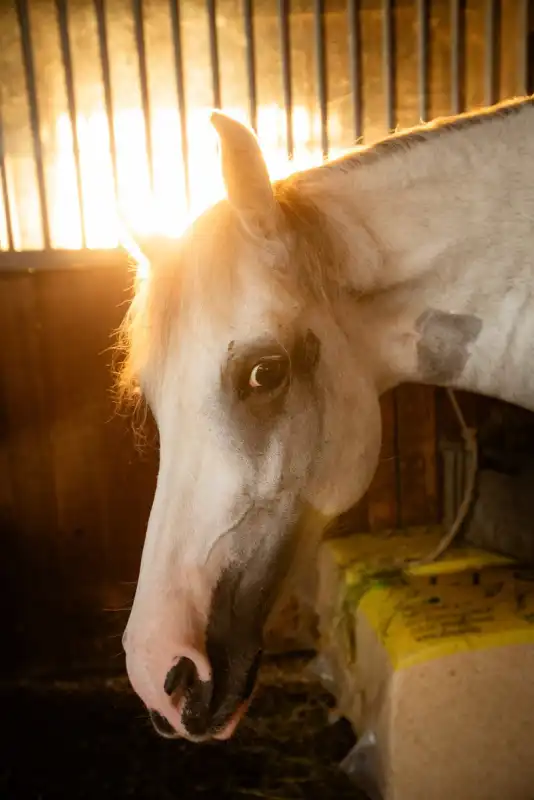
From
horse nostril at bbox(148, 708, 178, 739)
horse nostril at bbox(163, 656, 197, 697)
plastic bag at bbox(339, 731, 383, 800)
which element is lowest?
plastic bag at bbox(339, 731, 383, 800)

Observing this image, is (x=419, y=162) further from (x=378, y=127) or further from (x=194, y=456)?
(x=378, y=127)

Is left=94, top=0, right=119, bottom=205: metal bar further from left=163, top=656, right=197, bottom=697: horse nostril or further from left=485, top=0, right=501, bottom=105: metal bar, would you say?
left=163, top=656, right=197, bottom=697: horse nostril

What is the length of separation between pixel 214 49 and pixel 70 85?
36 cm

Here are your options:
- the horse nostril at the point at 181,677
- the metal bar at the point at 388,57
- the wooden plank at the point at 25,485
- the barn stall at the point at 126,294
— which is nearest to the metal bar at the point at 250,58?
the barn stall at the point at 126,294

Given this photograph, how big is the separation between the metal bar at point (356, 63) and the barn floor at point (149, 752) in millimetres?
1444

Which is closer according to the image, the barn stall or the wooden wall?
the barn stall

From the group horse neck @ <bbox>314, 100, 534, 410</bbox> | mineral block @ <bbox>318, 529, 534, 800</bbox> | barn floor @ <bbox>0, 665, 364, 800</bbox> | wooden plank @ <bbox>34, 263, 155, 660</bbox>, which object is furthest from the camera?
wooden plank @ <bbox>34, 263, 155, 660</bbox>

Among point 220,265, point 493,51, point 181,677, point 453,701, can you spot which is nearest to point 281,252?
point 220,265

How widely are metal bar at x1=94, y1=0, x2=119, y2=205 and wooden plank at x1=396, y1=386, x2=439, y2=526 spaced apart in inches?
36.8

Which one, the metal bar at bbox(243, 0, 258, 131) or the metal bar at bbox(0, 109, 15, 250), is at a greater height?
the metal bar at bbox(243, 0, 258, 131)

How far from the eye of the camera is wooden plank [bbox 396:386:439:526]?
179 cm

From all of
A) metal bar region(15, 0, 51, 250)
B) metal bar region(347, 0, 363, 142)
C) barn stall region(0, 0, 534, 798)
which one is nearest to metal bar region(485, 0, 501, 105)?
barn stall region(0, 0, 534, 798)

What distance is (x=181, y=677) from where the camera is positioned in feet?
2.57

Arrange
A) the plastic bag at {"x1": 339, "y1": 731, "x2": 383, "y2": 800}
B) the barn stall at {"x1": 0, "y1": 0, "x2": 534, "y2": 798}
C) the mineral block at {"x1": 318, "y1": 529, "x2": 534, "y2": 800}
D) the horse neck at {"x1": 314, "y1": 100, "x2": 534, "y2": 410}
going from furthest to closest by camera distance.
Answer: the barn stall at {"x1": 0, "y1": 0, "x2": 534, "y2": 798}
the plastic bag at {"x1": 339, "y1": 731, "x2": 383, "y2": 800}
the mineral block at {"x1": 318, "y1": 529, "x2": 534, "y2": 800}
the horse neck at {"x1": 314, "y1": 100, "x2": 534, "y2": 410}
